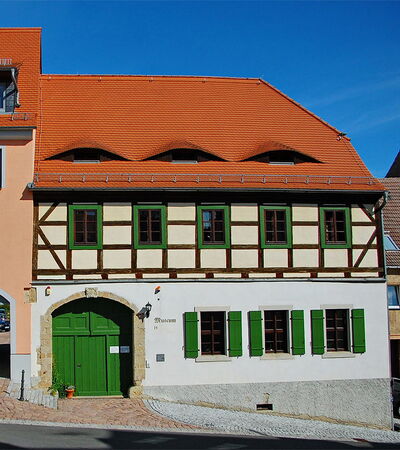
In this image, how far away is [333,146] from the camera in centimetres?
2041

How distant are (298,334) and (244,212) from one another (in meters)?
3.98

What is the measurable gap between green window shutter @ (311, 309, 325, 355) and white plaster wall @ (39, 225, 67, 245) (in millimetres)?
7722

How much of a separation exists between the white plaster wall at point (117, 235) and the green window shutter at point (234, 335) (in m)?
3.72

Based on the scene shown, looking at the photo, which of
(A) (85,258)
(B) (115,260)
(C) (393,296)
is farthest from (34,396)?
(C) (393,296)

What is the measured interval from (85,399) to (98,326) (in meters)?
2.07

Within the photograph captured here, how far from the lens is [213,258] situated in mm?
17859

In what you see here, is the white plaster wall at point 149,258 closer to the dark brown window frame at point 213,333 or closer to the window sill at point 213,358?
the dark brown window frame at point 213,333

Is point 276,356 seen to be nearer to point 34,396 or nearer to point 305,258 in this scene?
point 305,258

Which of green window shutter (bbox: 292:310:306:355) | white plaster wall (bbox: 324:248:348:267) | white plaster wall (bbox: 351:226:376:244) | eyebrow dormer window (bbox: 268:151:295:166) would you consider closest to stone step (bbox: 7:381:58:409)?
green window shutter (bbox: 292:310:306:355)

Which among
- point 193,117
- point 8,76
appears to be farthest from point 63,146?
point 193,117

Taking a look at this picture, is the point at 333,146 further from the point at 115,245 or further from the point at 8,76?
the point at 8,76

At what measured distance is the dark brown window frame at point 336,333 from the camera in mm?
18422

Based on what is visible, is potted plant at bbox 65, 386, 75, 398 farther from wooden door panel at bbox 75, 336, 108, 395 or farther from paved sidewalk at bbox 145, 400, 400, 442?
paved sidewalk at bbox 145, 400, 400, 442

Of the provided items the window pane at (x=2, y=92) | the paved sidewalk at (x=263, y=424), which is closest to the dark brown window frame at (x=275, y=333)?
the paved sidewalk at (x=263, y=424)
